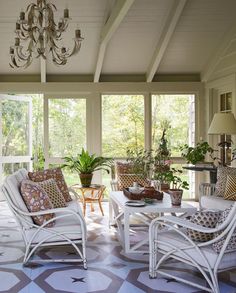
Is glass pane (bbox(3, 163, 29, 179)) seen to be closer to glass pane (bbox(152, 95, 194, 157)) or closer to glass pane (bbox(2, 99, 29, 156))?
glass pane (bbox(2, 99, 29, 156))

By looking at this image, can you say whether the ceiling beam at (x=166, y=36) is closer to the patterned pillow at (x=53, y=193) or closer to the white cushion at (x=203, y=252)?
the patterned pillow at (x=53, y=193)

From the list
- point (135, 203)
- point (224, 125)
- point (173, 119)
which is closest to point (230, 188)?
point (224, 125)

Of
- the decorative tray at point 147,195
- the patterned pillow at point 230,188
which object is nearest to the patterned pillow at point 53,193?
the decorative tray at point 147,195

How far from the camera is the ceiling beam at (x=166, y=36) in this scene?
5.64 m

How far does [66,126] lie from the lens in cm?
756

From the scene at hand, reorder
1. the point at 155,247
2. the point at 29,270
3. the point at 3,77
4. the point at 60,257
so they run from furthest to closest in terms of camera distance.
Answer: the point at 3,77 < the point at 60,257 < the point at 29,270 < the point at 155,247

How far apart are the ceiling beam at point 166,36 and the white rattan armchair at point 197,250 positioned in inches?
138

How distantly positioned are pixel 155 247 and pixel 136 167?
2.48m

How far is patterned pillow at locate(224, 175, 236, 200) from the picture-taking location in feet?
16.0

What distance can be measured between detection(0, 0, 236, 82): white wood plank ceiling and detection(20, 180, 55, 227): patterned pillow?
2573mm

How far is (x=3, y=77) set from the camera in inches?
293

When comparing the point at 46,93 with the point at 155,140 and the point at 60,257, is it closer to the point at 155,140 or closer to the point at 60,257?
the point at 155,140

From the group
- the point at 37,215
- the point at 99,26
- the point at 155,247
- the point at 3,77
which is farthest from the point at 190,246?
the point at 3,77

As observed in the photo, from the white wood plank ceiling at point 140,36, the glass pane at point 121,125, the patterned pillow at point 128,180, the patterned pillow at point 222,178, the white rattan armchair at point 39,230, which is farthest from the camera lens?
the glass pane at point 121,125
